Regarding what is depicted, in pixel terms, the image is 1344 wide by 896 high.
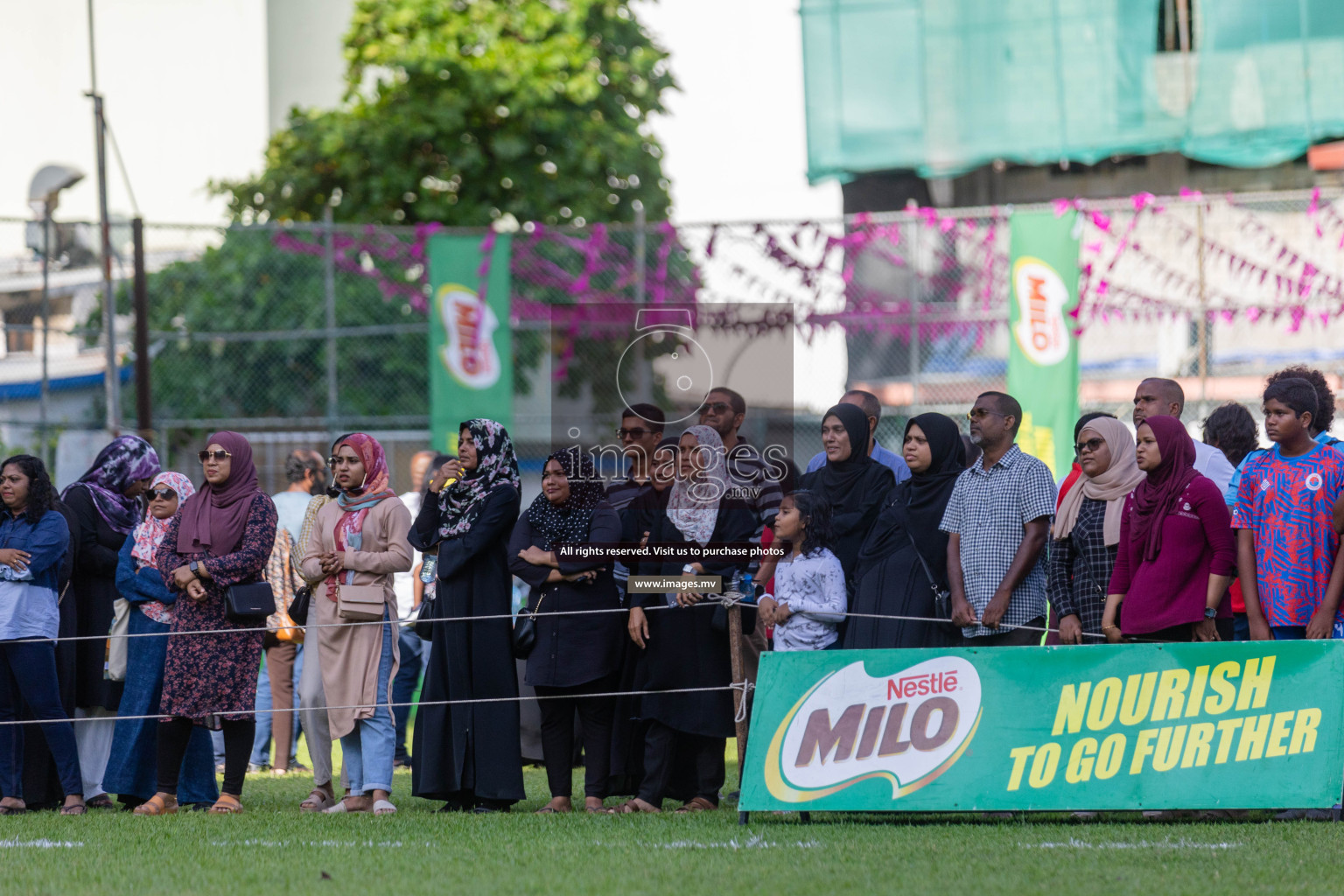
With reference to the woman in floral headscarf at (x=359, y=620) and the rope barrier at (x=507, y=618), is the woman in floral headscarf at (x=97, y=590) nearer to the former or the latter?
the rope barrier at (x=507, y=618)

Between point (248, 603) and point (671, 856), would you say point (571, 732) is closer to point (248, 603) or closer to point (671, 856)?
point (248, 603)

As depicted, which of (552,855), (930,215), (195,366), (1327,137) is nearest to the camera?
(552,855)

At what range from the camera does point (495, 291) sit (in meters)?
15.0

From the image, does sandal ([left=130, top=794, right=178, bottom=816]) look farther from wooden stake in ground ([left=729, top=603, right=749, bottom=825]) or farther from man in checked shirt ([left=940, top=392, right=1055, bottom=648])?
man in checked shirt ([left=940, top=392, right=1055, bottom=648])

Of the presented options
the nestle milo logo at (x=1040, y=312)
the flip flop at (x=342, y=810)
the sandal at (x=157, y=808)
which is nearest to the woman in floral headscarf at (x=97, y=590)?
the sandal at (x=157, y=808)

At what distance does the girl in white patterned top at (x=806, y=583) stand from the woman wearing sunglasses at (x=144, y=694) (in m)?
2.84

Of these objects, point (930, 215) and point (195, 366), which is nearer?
point (930, 215)

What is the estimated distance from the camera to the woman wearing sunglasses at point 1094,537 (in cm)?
724

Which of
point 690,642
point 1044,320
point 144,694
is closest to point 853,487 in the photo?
point 690,642

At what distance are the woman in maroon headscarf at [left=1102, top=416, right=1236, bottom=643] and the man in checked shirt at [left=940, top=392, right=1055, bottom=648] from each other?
0.40 meters

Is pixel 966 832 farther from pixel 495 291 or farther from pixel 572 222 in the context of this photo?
pixel 572 222

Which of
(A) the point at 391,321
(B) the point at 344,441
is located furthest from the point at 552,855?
(A) the point at 391,321

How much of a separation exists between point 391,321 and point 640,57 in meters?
5.20

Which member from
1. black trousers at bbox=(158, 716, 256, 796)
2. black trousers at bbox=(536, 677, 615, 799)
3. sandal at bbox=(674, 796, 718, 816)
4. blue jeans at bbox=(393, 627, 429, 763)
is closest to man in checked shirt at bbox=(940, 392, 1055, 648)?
sandal at bbox=(674, 796, 718, 816)
